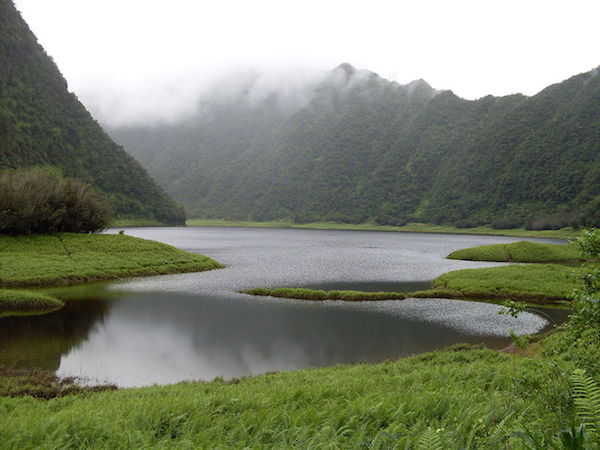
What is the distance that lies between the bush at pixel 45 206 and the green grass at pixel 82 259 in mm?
2196

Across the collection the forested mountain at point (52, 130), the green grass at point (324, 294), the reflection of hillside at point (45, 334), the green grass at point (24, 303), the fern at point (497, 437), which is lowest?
the green grass at point (324, 294)

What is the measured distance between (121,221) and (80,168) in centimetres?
2552

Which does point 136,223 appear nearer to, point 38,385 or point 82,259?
point 82,259

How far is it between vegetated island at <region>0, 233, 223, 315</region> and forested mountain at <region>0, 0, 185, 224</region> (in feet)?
327

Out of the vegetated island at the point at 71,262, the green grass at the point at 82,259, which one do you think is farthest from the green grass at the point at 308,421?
the green grass at the point at 82,259

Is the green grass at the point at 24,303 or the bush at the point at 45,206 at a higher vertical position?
the bush at the point at 45,206

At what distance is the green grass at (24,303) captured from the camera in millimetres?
31031

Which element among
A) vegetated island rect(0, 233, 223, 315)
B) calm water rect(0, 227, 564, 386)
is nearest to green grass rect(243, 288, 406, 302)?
calm water rect(0, 227, 564, 386)

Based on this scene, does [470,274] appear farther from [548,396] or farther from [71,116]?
[71,116]

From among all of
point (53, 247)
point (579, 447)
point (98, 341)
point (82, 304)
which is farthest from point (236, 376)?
point (53, 247)

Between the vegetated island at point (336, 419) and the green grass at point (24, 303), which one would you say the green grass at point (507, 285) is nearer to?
the green grass at point (24, 303)

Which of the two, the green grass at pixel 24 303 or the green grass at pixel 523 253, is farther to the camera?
the green grass at pixel 523 253

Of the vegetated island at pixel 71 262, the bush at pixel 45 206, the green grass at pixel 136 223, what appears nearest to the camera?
the vegetated island at pixel 71 262

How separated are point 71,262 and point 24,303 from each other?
1846 centimetres
